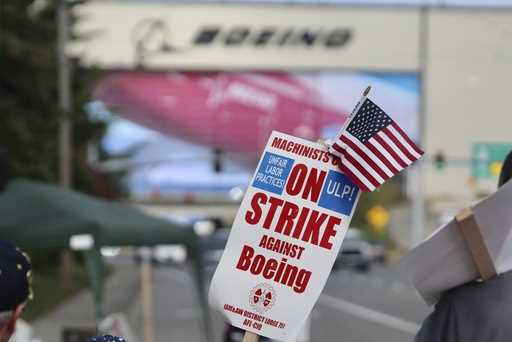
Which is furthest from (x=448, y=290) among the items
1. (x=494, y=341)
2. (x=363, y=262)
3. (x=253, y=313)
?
(x=363, y=262)

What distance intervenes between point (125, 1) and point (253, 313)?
81.1 metres

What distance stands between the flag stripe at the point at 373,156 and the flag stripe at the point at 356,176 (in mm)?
54

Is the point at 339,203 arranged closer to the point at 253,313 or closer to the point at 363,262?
the point at 253,313

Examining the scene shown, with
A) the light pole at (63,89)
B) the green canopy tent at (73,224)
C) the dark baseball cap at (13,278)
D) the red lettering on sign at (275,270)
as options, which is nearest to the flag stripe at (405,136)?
the red lettering on sign at (275,270)

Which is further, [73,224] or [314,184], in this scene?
[73,224]

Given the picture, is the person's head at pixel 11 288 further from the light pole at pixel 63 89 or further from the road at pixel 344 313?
the light pole at pixel 63 89

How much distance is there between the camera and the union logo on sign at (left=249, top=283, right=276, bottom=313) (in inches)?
129

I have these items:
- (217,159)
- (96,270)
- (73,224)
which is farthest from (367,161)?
(217,159)

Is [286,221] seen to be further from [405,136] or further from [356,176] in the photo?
[405,136]

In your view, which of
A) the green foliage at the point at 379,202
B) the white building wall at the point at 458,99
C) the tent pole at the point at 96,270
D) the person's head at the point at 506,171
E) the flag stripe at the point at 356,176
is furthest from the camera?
the white building wall at the point at 458,99

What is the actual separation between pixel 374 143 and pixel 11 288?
1.07 metres

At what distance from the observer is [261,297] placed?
129 inches

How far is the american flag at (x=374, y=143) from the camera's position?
3162 mm

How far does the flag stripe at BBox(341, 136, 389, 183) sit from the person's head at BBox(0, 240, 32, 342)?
3.16 ft
